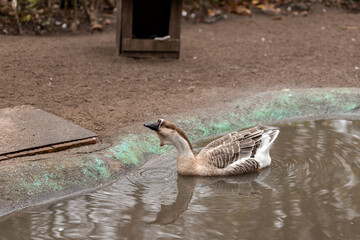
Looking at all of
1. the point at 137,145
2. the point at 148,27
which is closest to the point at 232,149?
the point at 137,145

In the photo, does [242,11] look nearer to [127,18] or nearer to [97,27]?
[97,27]

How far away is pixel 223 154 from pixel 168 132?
558 mm

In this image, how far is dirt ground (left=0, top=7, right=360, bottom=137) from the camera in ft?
21.4

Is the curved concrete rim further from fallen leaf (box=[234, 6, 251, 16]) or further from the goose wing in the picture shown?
fallen leaf (box=[234, 6, 251, 16])

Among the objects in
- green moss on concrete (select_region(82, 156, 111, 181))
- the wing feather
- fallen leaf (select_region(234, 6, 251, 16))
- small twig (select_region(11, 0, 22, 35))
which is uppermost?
fallen leaf (select_region(234, 6, 251, 16))

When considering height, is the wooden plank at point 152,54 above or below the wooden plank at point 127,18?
below

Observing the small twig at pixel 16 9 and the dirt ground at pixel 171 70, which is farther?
the small twig at pixel 16 9

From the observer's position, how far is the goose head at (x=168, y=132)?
4.75 m

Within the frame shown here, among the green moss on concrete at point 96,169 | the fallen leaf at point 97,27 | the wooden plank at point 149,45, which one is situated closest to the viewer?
the green moss on concrete at point 96,169

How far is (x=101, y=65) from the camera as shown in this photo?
8352mm

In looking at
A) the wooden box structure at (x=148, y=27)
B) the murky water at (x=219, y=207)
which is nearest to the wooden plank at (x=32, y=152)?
the murky water at (x=219, y=207)

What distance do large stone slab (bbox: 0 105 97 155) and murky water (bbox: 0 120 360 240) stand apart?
764 mm

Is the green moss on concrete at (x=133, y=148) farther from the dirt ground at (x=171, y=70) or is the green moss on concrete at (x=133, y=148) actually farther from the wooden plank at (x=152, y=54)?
the wooden plank at (x=152, y=54)

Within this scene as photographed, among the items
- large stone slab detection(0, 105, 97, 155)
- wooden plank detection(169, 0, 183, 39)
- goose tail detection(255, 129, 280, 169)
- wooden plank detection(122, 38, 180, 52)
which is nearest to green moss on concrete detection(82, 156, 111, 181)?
large stone slab detection(0, 105, 97, 155)
